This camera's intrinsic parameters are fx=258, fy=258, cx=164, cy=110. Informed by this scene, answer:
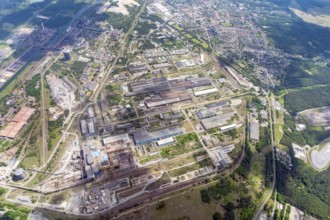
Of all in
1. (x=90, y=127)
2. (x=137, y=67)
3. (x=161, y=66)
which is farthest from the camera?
(x=161, y=66)

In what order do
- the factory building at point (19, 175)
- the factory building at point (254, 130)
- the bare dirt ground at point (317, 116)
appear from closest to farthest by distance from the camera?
the factory building at point (19, 175), the factory building at point (254, 130), the bare dirt ground at point (317, 116)

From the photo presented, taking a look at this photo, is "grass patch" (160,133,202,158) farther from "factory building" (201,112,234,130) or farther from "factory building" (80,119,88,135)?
"factory building" (80,119,88,135)

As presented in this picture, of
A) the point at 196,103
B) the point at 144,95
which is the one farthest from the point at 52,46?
the point at 196,103

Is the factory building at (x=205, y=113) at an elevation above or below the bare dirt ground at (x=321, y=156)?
above

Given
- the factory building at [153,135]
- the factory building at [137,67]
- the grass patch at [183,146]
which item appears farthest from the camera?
the factory building at [137,67]

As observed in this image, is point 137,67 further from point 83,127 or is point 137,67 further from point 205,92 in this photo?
point 83,127

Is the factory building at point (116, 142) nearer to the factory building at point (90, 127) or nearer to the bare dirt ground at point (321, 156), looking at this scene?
the factory building at point (90, 127)

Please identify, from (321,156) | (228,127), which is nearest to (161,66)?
(228,127)

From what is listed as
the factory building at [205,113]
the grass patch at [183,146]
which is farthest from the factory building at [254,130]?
the grass patch at [183,146]
